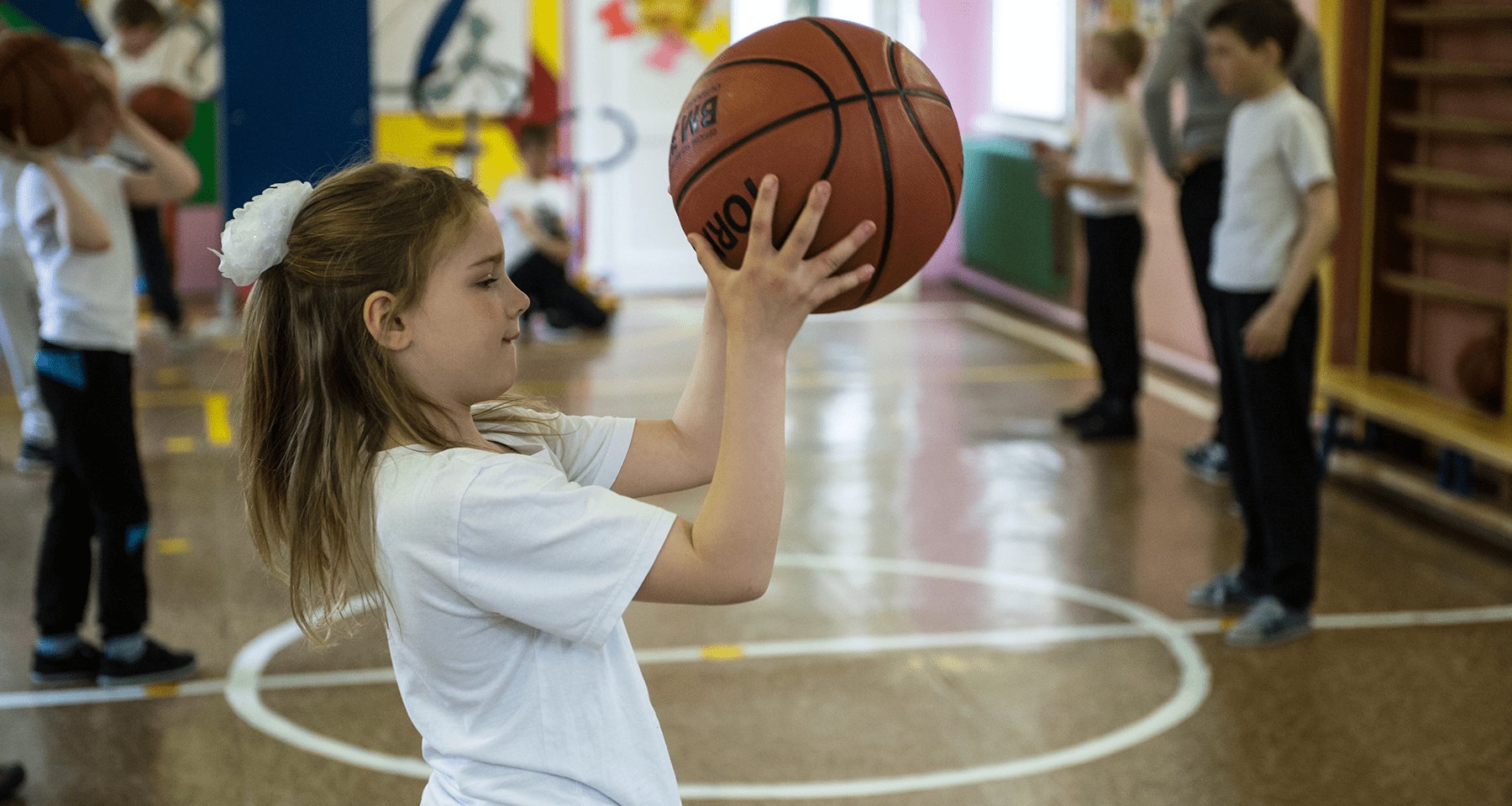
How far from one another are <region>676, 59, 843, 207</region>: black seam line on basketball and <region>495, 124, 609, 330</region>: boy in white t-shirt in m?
6.00

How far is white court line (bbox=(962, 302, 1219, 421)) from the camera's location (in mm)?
6184

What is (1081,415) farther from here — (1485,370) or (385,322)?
(385,322)

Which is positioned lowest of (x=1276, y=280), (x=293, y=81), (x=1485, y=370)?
(x=1485, y=370)

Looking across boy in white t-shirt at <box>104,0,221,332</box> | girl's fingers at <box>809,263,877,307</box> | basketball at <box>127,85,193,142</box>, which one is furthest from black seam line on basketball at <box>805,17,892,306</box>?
basketball at <box>127,85,193,142</box>

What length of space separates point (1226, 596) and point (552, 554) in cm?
289

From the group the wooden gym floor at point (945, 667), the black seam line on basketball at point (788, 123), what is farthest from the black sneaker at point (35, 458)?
the black seam line on basketball at point (788, 123)

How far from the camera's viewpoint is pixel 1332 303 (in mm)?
5664

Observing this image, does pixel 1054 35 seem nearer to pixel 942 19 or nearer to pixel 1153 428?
pixel 942 19

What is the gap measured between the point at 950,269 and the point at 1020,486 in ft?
16.0

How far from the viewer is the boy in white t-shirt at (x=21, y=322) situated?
3.85m

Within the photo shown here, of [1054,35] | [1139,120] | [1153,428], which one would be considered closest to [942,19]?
[1054,35]

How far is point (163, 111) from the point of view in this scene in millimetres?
6121

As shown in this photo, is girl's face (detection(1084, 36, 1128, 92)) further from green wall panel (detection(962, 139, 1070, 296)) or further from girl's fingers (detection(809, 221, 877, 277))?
girl's fingers (detection(809, 221, 877, 277))

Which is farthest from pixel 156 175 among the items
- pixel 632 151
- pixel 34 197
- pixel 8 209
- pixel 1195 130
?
pixel 632 151
